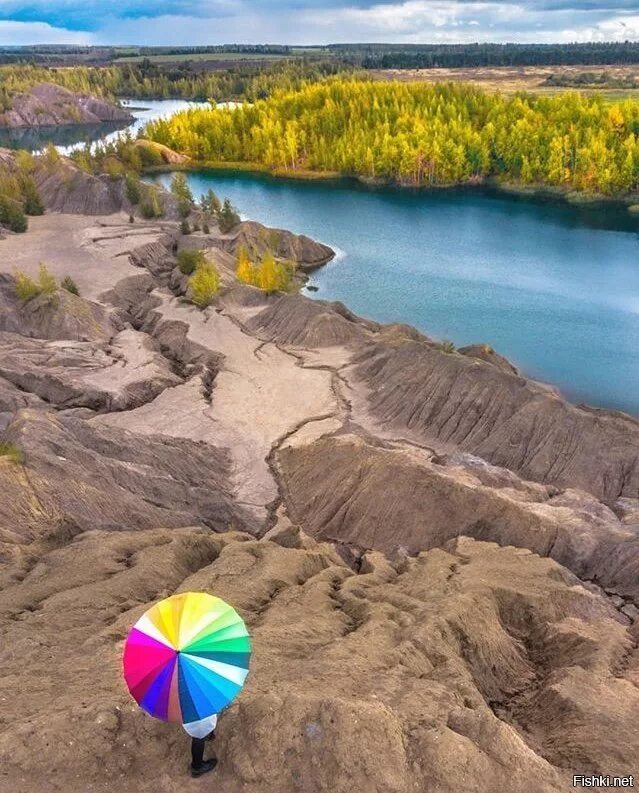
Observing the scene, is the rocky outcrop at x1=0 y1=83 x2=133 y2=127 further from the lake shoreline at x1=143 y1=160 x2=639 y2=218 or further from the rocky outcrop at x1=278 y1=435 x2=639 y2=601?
the rocky outcrop at x1=278 y1=435 x2=639 y2=601

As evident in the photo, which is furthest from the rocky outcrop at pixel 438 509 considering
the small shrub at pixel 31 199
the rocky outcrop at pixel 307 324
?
the small shrub at pixel 31 199

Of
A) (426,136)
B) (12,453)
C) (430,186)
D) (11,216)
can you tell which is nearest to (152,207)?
(11,216)

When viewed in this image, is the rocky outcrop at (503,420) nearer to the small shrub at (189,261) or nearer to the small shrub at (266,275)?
the small shrub at (266,275)

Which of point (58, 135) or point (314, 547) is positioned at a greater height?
point (58, 135)

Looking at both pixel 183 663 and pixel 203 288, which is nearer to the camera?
pixel 183 663

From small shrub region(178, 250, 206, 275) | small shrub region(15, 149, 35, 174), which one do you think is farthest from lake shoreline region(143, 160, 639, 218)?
small shrub region(178, 250, 206, 275)

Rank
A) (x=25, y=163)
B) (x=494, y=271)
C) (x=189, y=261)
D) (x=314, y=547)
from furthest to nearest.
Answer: (x=25, y=163)
(x=494, y=271)
(x=189, y=261)
(x=314, y=547)

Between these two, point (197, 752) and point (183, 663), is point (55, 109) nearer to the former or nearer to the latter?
point (197, 752)
